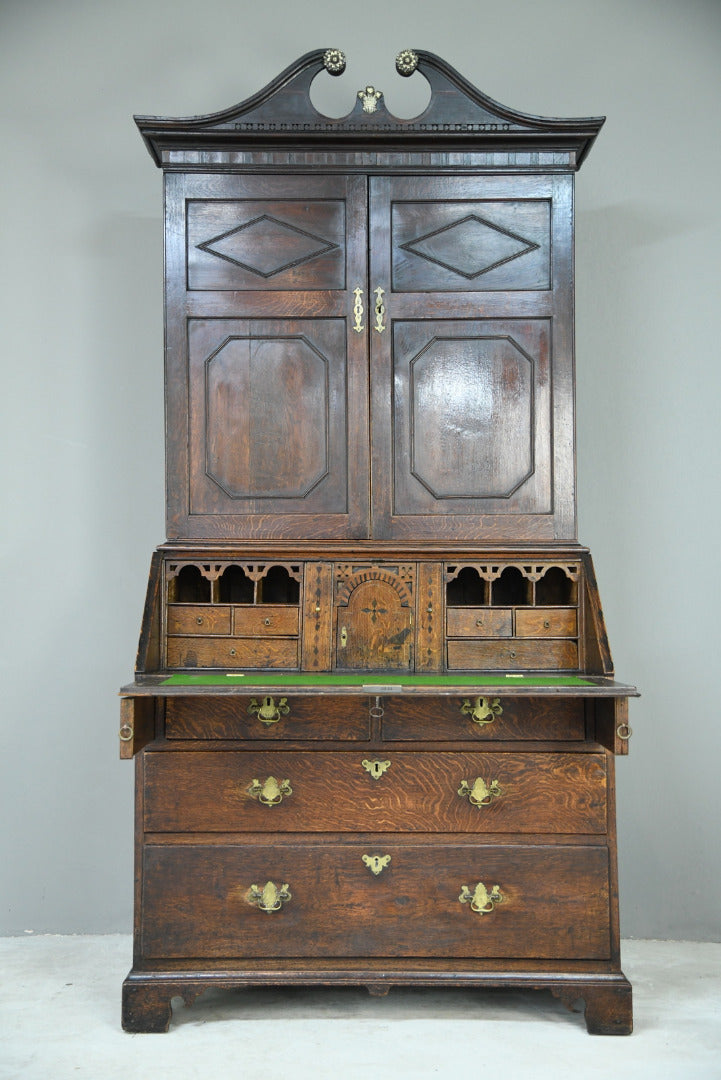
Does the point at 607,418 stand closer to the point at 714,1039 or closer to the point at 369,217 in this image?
the point at 369,217

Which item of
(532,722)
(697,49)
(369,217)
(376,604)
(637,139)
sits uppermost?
(697,49)

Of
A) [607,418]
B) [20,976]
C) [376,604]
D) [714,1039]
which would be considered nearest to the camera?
[714,1039]

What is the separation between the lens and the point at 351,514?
9.50 ft

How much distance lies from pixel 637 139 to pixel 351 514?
1.92 m

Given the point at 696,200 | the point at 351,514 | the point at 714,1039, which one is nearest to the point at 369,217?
the point at 351,514

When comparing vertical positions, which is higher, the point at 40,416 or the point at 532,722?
the point at 40,416

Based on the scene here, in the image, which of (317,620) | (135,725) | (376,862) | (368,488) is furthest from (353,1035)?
(368,488)

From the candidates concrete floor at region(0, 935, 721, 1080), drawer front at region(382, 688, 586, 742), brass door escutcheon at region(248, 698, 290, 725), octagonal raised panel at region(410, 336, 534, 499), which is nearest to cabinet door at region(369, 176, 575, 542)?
octagonal raised panel at region(410, 336, 534, 499)

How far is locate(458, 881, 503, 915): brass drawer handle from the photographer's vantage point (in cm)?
265

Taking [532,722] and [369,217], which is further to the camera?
[369,217]

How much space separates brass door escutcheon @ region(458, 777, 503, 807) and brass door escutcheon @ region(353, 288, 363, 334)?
1411mm

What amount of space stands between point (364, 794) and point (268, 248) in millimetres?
1693

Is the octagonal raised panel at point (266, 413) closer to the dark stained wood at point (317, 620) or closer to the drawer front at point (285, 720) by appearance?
Answer: the dark stained wood at point (317, 620)

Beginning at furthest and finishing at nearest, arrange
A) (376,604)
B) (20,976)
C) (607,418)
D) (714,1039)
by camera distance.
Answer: (607,418) < (20,976) < (376,604) < (714,1039)
